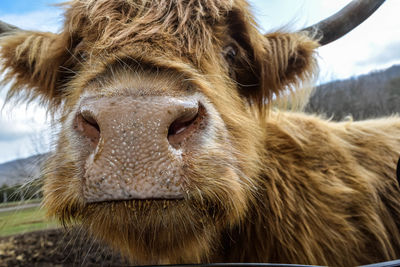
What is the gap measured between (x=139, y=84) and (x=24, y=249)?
2.89m

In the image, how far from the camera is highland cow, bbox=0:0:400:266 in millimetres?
1120

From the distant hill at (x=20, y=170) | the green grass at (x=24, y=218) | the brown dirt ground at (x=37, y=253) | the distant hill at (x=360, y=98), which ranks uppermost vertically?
the distant hill at (x=360, y=98)

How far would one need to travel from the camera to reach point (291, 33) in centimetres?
211

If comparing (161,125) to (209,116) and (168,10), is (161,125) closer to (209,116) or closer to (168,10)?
(209,116)

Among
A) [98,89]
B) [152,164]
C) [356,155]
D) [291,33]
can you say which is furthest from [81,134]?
[356,155]

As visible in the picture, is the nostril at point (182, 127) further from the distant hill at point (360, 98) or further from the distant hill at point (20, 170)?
the distant hill at point (360, 98)

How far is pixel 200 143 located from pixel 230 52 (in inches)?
34.7

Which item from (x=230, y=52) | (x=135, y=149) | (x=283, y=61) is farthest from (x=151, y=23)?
(x=283, y=61)

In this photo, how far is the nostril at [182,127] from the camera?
3.76 ft

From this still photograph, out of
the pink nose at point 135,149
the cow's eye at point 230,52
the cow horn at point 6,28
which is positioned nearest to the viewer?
the pink nose at point 135,149

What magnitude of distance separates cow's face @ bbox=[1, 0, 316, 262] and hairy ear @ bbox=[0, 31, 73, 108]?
0.01 metres

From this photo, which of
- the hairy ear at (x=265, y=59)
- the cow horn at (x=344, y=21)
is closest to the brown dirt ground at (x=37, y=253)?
the hairy ear at (x=265, y=59)

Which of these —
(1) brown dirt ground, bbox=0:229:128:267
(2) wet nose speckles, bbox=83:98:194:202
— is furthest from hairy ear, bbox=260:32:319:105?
(1) brown dirt ground, bbox=0:229:128:267

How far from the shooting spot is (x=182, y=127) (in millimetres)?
1185
